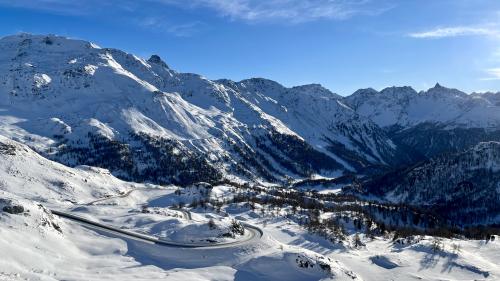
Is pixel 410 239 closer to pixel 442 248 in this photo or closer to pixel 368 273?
pixel 442 248

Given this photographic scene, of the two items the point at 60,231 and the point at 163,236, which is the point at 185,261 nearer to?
the point at 163,236

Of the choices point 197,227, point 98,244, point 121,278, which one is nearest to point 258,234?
point 197,227

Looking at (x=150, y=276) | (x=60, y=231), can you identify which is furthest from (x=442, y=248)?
(x=60, y=231)

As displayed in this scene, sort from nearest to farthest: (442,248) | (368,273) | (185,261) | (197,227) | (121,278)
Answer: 1. (121,278)
2. (185,261)
3. (368,273)
4. (197,227)
5. (442,248)

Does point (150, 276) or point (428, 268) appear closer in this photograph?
point (150, 276)

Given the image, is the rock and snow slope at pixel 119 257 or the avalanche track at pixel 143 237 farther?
the avalanche track at pixel 143 237

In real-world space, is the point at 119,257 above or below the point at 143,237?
below

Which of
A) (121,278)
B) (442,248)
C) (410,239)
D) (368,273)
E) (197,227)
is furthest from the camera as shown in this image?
(410,239)

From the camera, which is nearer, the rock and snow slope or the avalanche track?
the rock and snow slope

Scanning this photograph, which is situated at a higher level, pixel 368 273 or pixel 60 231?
pixel 60 231

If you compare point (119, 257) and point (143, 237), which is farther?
point (143, 237)
